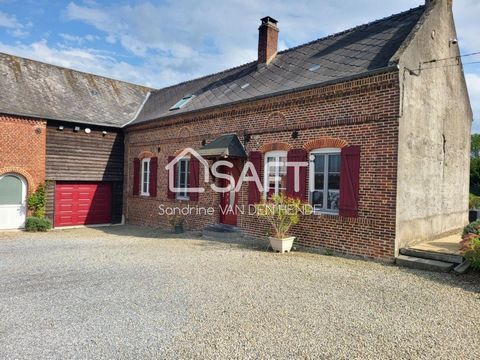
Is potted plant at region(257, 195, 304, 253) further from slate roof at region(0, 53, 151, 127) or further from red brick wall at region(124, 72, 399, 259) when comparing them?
slate roof at region(0, 53, 151, 127)

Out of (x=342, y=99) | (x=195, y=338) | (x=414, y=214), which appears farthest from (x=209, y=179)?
(x=195, y=338)

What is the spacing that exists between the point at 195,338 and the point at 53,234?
33.3ft

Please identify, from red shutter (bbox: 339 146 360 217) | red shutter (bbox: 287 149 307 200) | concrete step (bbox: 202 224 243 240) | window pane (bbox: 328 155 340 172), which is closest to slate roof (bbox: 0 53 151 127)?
concrete step (bbox: 202 224 243 240)

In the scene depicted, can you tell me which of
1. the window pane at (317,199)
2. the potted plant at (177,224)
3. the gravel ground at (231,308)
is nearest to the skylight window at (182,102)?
the potted plant at (177,224)

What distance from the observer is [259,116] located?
10070 mm

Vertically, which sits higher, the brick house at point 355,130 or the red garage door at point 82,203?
the brick house at point 355,130

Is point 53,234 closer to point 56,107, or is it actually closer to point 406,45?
point 56,107

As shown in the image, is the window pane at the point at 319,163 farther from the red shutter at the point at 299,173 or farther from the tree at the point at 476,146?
the tree at the point at 476,146

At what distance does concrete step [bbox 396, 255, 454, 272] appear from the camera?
6.75 metres

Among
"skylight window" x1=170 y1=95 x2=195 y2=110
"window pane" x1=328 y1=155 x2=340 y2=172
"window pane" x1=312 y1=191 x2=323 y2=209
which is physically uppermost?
"skylight window" x1=170 y1=95 x2=195 y2=110

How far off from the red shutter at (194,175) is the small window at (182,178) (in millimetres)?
498

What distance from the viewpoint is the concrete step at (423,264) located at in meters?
6.75

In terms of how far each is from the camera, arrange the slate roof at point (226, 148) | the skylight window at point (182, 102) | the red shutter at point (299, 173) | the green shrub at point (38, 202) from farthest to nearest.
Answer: the skylight window at point (182, 102), the green shrub at point (38, 202), the slate roof at point (226, 148), the red shutter at point (299, 173)

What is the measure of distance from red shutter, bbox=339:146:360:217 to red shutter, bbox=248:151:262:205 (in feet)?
8.55
